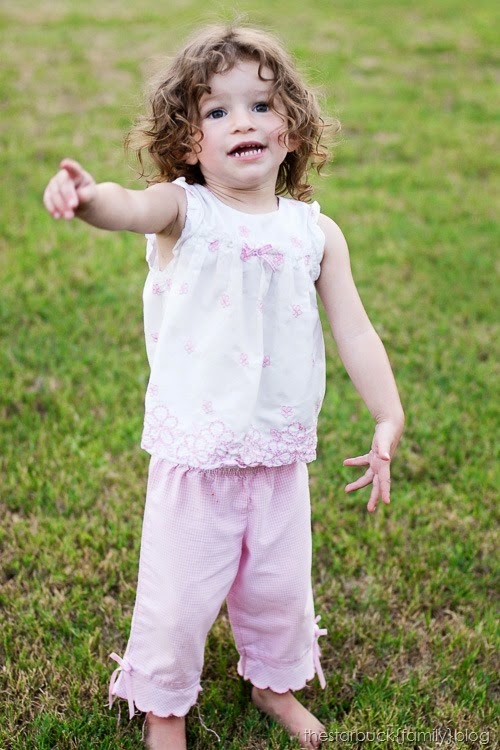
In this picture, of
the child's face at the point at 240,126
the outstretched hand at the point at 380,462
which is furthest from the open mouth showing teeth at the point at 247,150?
the outstretched hand at the point at 380,462

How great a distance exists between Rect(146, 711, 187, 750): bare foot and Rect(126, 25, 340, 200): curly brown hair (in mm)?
1274

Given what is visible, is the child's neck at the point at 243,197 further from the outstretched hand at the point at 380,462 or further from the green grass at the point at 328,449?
the outstretched hand at the point at 380,462

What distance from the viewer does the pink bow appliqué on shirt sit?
185 cm

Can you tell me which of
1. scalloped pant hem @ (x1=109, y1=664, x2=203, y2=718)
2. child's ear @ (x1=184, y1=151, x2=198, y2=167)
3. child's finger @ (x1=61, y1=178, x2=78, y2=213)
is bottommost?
scalloped pant hem @ (x1=109, y1=664, x2=203, y2=718)

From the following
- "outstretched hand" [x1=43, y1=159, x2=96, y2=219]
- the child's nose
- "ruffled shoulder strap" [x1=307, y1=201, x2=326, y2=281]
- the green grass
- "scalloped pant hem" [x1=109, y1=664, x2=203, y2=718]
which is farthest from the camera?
the green grass

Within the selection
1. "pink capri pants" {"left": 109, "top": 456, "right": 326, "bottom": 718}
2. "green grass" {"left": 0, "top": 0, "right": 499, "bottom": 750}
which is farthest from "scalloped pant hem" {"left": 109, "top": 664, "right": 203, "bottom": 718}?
"green grass" {"left": 0, "top": 0, "right": 499, "bottom": 750}

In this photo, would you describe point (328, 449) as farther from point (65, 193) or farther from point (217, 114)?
point (65, 193)

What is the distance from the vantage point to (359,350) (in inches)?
79.3

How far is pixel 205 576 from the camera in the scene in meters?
1.99

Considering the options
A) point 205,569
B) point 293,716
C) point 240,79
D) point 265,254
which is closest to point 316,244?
point 265,254

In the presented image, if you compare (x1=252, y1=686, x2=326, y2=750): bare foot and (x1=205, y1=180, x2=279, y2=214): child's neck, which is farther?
(x1=252, y1=686, x2=326, y2=750): bare foot

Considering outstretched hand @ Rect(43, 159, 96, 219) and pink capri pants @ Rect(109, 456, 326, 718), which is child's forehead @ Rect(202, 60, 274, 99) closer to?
outstretched hand @ Rect(43, 159, 96, 219)

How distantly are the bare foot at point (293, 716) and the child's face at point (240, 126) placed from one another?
1.30 m

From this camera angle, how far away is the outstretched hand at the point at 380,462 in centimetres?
197
